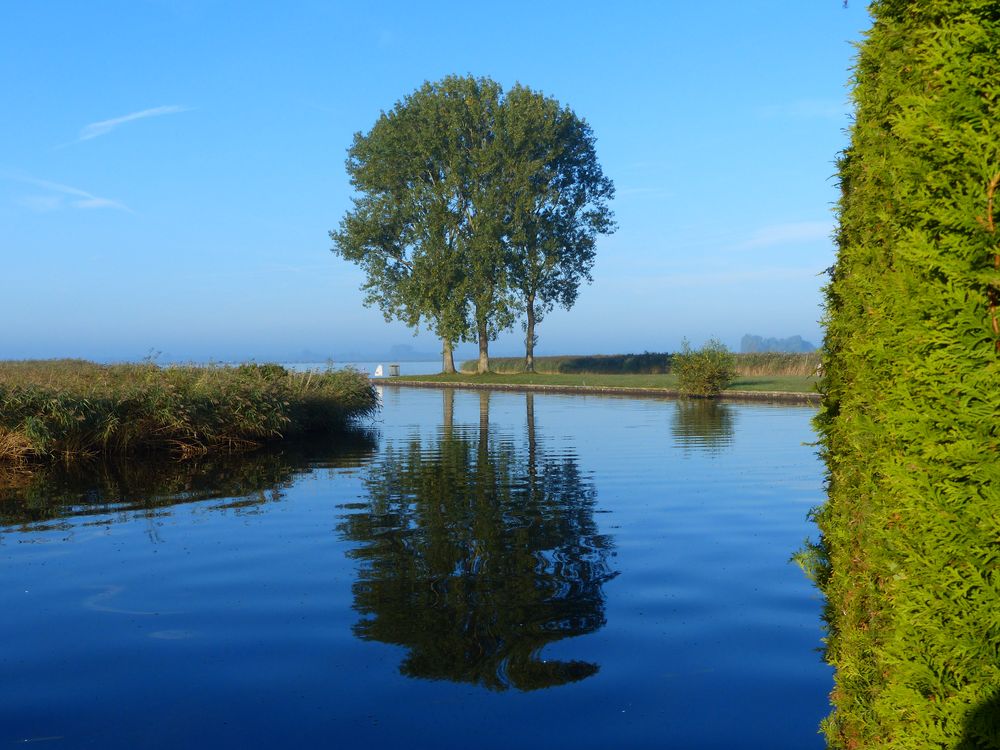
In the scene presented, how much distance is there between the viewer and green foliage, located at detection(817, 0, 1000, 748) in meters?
2.87

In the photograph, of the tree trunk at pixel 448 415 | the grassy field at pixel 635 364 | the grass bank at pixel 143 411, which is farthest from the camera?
the grassy field at pixel 635 364

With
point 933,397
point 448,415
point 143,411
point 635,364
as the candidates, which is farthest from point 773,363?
point 933,397

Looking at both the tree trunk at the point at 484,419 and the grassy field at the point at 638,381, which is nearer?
the tree trunk at the point at 484,419

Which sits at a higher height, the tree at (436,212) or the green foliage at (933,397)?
the tree at (436,212)

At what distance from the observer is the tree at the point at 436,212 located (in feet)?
175

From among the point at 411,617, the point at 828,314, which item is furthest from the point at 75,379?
the point at 828,314

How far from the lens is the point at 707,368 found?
33719 mm

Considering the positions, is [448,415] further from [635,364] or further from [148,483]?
[635,364]

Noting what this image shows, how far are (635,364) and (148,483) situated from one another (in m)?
48.8

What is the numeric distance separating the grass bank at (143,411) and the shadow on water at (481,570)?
5321mm

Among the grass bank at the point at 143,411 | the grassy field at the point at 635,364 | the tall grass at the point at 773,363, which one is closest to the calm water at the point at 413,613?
the grass bank at the point at 143,411

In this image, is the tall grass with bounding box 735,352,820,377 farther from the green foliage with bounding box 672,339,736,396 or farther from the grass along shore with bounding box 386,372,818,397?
the green foliage with bounding box 672,339,736,396

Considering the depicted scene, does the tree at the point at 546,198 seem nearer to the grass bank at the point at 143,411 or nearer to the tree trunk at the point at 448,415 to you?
the tree trunk at the point at 448,415

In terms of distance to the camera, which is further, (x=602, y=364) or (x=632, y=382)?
(x=602, y=364)
